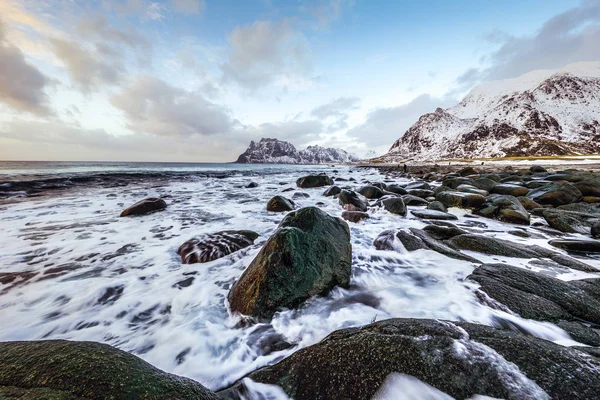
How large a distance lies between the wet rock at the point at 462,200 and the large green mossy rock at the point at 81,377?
950cm

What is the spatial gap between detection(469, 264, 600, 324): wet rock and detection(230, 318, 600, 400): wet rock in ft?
3.98

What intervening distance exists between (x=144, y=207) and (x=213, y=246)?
5325 millimetres

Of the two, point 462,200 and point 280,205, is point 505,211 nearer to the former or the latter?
point 462,200

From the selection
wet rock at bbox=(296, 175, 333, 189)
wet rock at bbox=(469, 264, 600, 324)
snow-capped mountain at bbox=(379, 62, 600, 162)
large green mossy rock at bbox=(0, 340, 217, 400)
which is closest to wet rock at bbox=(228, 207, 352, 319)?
large green mossy rock at bbox=(0, 340, 217, 400)

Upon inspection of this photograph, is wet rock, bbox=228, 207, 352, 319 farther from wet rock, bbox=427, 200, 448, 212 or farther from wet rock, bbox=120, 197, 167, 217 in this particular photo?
wet rock, bbox=120, 197, 167, 217

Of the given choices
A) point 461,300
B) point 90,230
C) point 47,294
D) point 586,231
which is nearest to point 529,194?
point 586,231

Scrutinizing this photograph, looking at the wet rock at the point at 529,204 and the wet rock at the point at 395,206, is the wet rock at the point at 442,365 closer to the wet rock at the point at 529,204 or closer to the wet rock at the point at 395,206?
the wet rock at the point at 395,206

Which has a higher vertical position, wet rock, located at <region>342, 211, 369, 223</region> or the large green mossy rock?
the large green mossy rock

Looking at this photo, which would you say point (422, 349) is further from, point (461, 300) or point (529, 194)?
point (529, 194)

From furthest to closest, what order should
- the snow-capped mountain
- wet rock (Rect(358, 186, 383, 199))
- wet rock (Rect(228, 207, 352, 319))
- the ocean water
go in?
the snow-capped mountain → wet rock (Rect(358, 186, 383, 199)) → wet rock (Rect(228, 207, 352, 319)) → the ocean water

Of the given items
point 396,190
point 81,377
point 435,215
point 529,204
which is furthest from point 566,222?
point 81,377

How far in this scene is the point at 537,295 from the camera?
2.95m

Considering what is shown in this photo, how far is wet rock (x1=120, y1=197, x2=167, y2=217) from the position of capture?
8.34m

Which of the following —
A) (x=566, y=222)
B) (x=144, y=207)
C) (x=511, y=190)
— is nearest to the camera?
(x=566, y=222)
